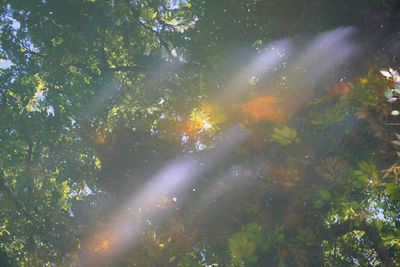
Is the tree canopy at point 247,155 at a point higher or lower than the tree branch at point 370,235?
higher

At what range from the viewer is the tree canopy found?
3.92m

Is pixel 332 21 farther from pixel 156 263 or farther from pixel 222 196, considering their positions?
pixel 156 263

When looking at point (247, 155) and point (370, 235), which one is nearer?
point (247, 155)

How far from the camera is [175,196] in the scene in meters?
5.50

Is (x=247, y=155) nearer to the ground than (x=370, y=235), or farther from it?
farther from it

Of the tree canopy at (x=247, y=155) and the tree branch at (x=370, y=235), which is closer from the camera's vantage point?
the tree canopy at (x=247, y=155)

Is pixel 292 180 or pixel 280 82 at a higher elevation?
pixel 280 82

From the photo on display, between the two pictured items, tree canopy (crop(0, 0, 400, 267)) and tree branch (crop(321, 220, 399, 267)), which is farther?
tree branch (crop(321, 220, 399, 267))

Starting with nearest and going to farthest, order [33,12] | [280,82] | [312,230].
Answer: [312,230] → [280,82] → [33,12]

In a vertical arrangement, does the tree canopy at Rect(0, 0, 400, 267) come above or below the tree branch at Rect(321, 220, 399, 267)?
above

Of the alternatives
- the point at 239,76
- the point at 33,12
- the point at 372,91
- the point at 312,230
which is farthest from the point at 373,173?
the point at 33,12

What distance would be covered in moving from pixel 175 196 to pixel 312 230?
2696 mm

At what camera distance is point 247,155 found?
15.3 ft

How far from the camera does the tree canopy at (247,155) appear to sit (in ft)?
12.9
